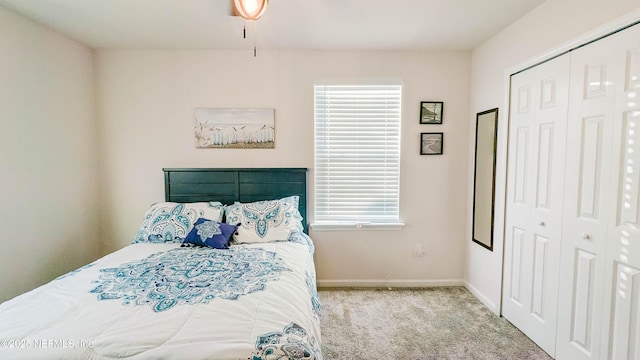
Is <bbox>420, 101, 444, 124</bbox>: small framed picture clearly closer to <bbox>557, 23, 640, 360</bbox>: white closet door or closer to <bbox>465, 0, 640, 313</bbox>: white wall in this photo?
<bbox>465, 0, 640, 313</bbox>: white wall

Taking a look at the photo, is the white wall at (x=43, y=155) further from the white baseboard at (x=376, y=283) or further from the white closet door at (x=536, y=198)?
the white closet door at (x=536, y=198)

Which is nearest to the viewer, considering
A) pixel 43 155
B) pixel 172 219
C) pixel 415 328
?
pixel 415 328

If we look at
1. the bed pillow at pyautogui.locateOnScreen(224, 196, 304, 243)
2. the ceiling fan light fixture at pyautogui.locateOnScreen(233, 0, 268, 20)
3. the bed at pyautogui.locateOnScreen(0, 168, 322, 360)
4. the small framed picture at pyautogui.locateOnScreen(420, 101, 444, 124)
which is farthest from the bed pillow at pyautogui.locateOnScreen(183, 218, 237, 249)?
the small framed picture at pyautogui.locateOnScreen(420, 101, 444, 124)

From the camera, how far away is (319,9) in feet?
6.94

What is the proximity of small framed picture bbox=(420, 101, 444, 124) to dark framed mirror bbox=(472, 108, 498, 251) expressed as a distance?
0.36 meters

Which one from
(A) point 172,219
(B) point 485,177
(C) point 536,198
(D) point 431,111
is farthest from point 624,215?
(A) point 172,219

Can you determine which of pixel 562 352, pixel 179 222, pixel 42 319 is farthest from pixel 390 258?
pixel 42 319

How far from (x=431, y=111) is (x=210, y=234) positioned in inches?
97.8

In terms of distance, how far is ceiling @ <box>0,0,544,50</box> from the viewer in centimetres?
206

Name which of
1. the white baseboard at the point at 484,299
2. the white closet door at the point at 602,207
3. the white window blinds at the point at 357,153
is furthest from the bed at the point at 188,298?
the white baseboard at the point at 484,299

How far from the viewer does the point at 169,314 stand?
1262 millimetres

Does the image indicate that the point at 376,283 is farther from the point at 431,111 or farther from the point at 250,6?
the point at 250,6

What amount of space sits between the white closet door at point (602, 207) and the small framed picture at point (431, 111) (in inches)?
47.2

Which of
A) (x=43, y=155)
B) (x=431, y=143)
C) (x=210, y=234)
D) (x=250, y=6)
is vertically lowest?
(x=210, y=234)
